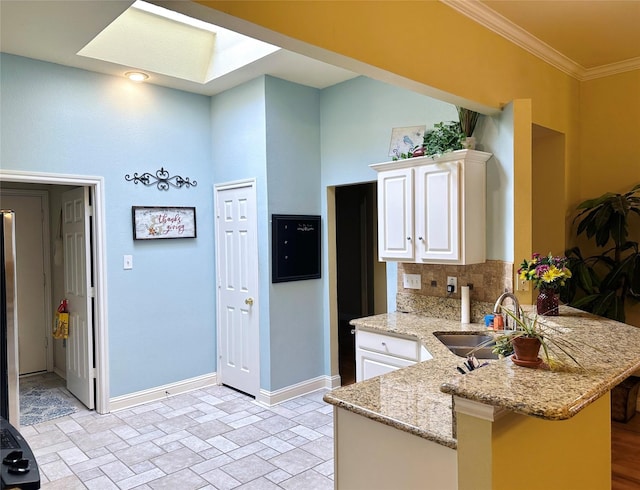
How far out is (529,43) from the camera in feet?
10.8

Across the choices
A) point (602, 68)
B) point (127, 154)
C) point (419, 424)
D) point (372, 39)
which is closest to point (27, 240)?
point (127, 154)

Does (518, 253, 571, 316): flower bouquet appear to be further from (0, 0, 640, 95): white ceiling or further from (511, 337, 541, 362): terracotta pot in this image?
(0, 0, 640, 95): white ceiling

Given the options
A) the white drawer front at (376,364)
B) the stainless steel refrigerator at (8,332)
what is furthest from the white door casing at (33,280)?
the white drawer front at (376,364)

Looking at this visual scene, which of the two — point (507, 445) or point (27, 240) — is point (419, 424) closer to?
point (507, 445)

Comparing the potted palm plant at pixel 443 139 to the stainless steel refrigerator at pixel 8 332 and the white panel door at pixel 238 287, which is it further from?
the stainless steel refrigerator at pixel 8 332

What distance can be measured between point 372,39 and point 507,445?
1.78 m

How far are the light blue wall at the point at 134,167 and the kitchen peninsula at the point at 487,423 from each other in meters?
2.93

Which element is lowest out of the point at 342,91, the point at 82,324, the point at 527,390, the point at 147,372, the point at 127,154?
the point at 147,372

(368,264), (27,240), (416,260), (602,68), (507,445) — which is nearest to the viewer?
(507,445)

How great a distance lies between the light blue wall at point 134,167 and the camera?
372cm

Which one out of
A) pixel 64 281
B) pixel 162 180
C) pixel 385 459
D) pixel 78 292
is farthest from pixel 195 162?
pixel 385 459

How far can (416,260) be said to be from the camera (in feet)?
11.2

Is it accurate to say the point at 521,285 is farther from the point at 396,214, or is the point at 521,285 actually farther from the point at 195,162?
the point at 195,162

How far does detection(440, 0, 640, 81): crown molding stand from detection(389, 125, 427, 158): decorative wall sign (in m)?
0.91
